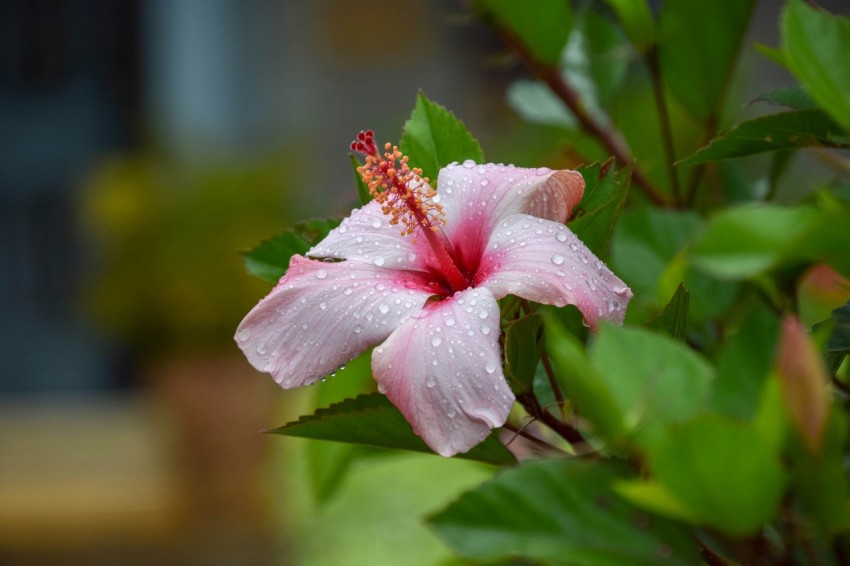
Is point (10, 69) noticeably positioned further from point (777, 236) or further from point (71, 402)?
point (777, 236)

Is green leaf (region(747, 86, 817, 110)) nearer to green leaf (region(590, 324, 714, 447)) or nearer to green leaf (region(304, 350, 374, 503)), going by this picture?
green leaf (region(590, 324, 714, 447))

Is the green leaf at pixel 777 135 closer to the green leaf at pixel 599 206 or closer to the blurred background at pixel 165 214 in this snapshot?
the green leaf at pixel 599 206

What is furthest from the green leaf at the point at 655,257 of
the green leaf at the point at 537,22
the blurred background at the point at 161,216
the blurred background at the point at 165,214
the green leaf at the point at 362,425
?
the blurred background at the point at 161,216

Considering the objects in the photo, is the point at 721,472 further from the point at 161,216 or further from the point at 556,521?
the point at 161,216

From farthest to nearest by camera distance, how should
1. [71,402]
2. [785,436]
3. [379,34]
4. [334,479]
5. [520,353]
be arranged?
1. [379,34]
2. [71,402]
3. [334,479]
4. [520,353]
5. [785,436]

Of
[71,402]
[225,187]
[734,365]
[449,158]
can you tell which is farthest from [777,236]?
[71,402]

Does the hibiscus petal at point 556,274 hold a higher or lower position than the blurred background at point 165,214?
higher

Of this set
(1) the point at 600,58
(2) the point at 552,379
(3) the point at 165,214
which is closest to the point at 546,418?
(2) the point at 552,379
